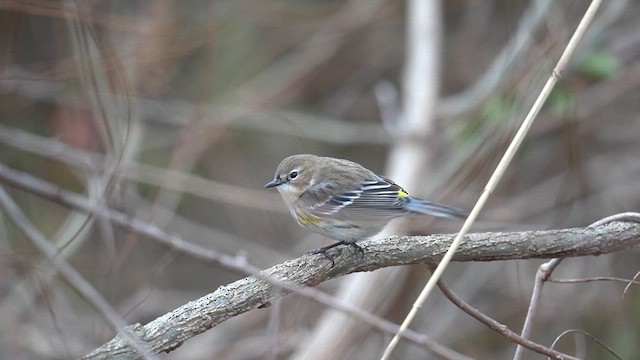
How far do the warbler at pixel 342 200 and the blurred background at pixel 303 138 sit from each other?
985mm

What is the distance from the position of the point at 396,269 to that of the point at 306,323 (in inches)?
42.5

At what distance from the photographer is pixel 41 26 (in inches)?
219

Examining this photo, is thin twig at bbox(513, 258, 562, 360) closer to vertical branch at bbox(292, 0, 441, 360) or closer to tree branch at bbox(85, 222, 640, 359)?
tree branch at bbox(85, 222, 640, 359)

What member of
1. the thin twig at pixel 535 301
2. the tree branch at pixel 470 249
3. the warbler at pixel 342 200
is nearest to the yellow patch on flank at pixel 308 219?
the warbler at pixel 342 200

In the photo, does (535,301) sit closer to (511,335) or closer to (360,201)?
(511,335)

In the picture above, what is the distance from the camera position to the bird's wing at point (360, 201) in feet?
9.42

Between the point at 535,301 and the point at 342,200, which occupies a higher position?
the point at 342,200

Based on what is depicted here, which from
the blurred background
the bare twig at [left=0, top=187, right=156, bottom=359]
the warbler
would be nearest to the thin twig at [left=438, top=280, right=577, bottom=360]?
the warbler

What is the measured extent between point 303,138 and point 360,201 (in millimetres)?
2284

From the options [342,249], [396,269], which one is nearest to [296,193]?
[342,249]

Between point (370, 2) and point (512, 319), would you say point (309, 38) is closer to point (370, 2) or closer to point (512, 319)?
point (370, 2)

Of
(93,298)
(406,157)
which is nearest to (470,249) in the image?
(93,298)

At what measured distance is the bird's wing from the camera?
2871mm

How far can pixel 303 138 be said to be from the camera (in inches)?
207
